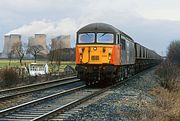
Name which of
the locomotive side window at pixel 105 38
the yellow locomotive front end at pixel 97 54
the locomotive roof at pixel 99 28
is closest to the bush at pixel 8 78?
the yellow locomotive front end at pixel 97 54

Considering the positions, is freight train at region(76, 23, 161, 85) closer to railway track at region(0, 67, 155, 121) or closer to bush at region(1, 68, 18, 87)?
railway track at region(0, 67, 155, 121)

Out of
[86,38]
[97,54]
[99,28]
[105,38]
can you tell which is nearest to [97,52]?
[97,54]

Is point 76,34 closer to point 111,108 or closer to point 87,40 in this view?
point 87,40

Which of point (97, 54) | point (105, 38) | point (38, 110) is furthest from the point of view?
point (105, 38)

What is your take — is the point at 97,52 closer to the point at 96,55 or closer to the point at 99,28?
the point at 96,55

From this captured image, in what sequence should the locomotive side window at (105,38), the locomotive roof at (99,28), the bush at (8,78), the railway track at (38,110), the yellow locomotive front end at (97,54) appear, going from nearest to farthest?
the railway track at (38,110) < the yellow locomotive front end at (97,54) < the locomotive side window at (105,38) < the locomotive roof at (99,28) < the bush at (8,78)

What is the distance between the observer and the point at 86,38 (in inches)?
833

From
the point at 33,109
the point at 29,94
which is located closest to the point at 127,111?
the point at 33,109

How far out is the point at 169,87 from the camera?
2534 centimetres

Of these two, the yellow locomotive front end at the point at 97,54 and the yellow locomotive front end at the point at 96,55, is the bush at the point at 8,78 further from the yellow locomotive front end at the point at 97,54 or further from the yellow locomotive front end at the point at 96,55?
the yellow locomotive front end at the point at 97,54

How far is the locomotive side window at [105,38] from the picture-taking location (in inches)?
824

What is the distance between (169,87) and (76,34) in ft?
27.5

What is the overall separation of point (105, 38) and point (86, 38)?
1134mm

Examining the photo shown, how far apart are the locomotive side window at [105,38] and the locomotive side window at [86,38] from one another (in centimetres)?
36
